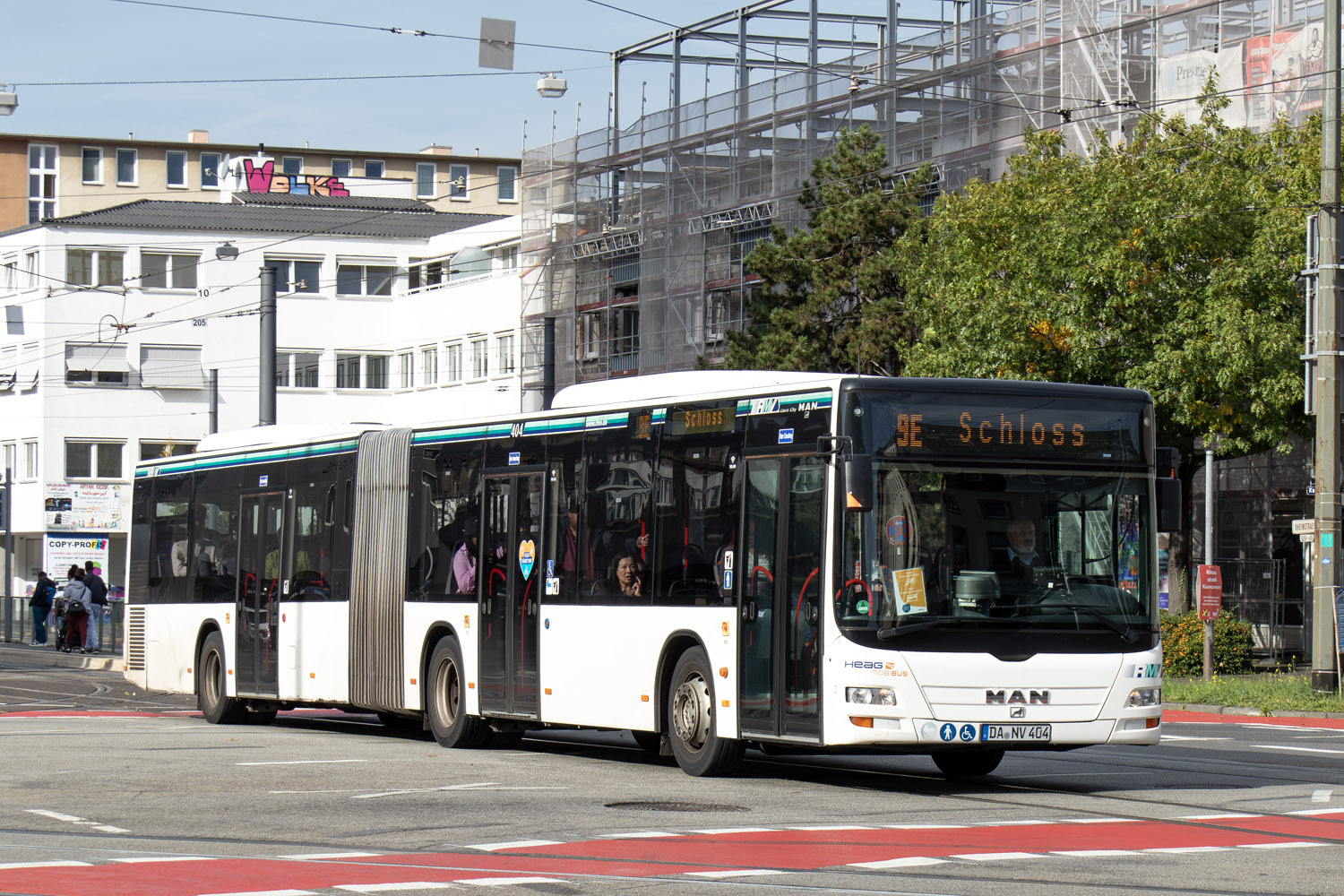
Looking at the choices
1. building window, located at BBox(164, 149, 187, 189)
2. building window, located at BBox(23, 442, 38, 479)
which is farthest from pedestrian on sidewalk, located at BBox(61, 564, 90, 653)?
building window, located at BBox(164, 149, 187, 189)

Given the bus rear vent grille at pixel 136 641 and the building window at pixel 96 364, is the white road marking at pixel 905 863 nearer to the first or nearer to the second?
the bus rear vent grille at pixel 136 641

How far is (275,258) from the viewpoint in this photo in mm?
76188

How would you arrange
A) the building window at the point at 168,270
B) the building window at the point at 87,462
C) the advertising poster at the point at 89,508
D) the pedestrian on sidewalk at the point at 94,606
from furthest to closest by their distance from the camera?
the building window at the point at 168,270 → the building window at the point at 87,462 → the advertising poster at the point at 89,508 → the pedestrian on sidewalk at the point at 94,606

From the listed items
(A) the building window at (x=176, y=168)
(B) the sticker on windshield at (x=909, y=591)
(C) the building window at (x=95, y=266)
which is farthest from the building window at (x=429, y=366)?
(B) the sticker on windshield at (x=909, y=591)

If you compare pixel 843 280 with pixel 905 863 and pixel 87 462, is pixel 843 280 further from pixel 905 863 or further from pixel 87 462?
pixel 87 462

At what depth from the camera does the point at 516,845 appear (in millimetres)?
10727

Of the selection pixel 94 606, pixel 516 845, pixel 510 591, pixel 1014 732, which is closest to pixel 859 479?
pixel 1014 732

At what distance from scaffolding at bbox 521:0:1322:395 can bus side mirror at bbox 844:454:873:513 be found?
22.7 metres

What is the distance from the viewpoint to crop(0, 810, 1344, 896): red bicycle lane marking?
9.16 meters

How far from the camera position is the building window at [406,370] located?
73.3m

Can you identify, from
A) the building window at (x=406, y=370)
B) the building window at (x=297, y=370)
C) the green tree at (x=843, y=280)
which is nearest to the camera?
the green tree at (x=843, y=280)

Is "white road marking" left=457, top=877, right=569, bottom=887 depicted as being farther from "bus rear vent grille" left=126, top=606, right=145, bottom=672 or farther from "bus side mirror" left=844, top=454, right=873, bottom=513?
"bus rear vent grille" left=126, top=606, right=145, bottom=672

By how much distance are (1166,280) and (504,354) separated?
3663 cm

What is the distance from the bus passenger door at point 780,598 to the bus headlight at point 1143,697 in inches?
87.7
